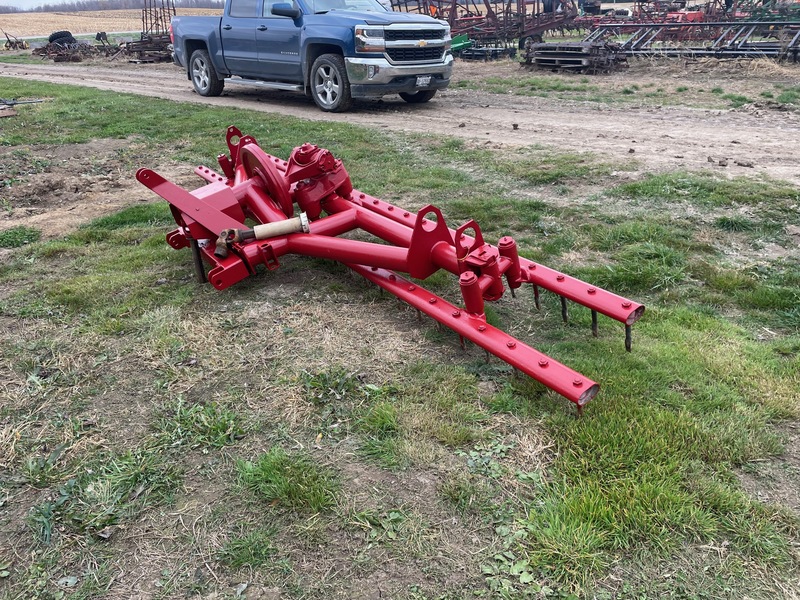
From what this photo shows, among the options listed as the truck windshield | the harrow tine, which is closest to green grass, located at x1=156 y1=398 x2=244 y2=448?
the harrow tine

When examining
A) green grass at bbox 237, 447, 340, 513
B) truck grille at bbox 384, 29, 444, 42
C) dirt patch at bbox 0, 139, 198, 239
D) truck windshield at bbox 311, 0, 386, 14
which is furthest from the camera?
truck windshield at bbox 311, 0, 386, 14

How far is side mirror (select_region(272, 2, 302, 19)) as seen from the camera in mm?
10062

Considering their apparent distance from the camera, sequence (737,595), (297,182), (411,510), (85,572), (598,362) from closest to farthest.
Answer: (737,595)
(85,572)
(411,510)
(598,362)
(297,182)

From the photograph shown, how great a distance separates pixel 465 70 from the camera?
1708 cm

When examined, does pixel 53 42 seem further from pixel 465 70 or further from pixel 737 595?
pixel 737 595

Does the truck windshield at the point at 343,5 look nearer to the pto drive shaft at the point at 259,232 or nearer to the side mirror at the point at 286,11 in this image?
the side mirror at the point at 286,11

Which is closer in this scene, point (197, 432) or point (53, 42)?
point (197, 432)

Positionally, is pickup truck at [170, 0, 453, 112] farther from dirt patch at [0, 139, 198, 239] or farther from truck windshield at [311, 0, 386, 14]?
dirt patch at [0, 139, 198, 239]

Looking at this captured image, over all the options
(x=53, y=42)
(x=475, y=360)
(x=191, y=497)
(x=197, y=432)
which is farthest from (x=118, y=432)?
(x=53, y=42)

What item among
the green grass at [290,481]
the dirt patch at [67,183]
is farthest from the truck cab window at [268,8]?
the green grass at [290,481]

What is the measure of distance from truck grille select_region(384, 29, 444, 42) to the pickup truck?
15mm

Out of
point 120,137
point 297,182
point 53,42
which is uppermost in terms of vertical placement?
point 53,42

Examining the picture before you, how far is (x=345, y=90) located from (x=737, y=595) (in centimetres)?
963

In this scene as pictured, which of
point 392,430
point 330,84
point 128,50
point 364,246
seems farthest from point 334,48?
point 128,50
